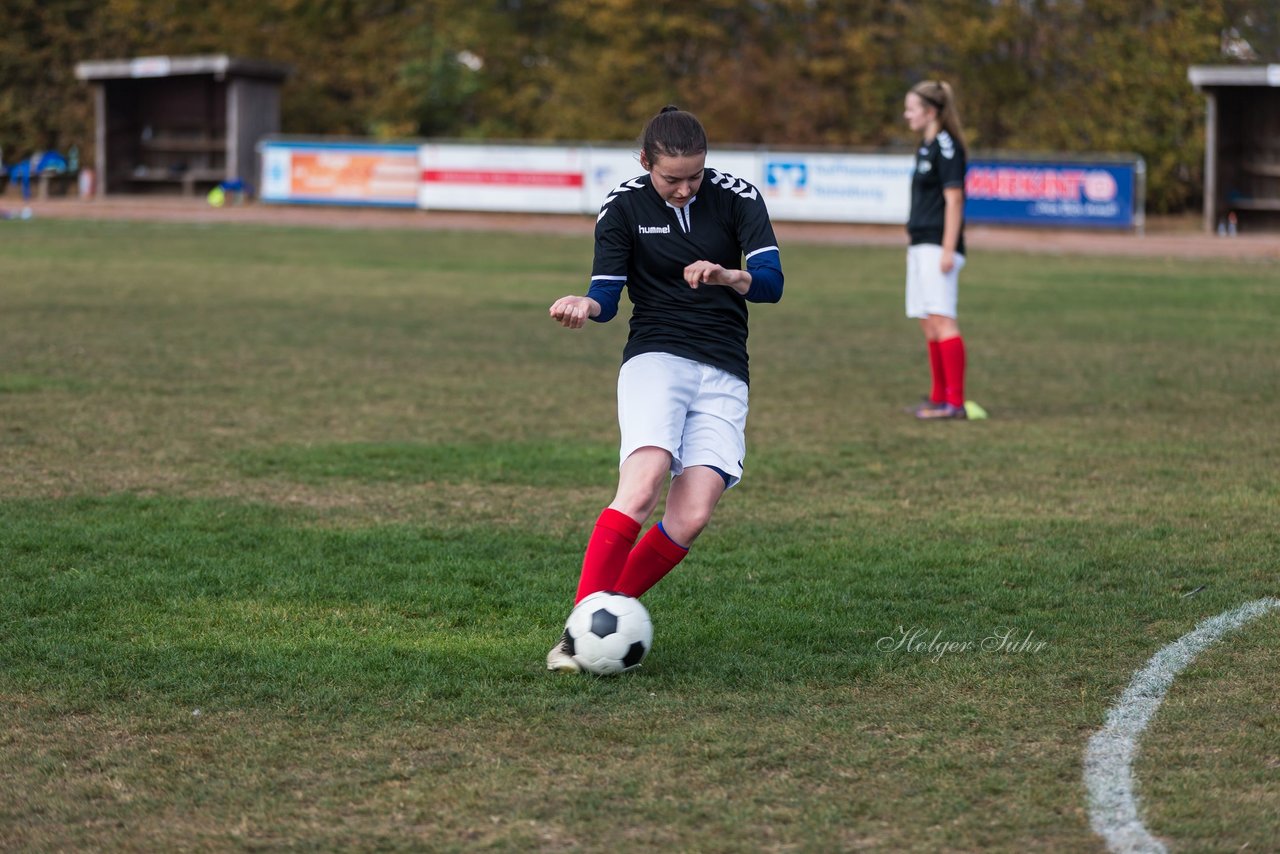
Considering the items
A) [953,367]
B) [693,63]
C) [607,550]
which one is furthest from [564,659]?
[693,63]

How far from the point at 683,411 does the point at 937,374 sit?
5.42m

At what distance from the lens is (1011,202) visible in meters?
29.6

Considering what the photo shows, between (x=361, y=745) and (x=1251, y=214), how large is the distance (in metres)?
30.7

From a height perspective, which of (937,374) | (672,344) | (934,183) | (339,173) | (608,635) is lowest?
(608,635)

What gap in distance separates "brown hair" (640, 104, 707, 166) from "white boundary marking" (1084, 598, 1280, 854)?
2026 millimetres

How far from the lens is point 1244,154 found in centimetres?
3158

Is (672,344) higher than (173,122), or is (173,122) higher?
(173,122)

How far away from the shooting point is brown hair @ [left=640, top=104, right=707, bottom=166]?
4.59 m

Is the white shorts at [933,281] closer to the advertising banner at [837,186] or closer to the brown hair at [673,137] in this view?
the brown hair at [673,137]

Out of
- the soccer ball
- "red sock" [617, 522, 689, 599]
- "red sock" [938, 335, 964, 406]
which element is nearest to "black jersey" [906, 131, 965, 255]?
"red sock" [938, 335, 964, 406]

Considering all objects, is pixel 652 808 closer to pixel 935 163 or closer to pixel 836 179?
pixel 935 163

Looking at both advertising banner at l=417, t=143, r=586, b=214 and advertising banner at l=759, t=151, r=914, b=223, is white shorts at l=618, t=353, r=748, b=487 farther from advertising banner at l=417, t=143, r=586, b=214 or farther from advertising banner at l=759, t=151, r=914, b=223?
advertising banner at l=417, t=143, r=586, b=214

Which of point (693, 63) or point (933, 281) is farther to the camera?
point (693, 63)

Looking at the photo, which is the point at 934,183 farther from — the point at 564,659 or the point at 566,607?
the point at 564,659
